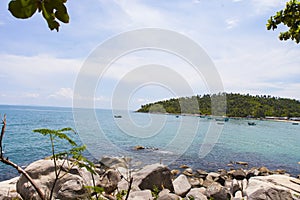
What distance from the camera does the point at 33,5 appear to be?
72 centimetres

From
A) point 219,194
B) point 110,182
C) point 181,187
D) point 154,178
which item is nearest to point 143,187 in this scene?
point 154,178

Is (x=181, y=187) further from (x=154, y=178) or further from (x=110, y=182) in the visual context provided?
(x=110, y=182)

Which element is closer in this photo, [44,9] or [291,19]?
[44,9]

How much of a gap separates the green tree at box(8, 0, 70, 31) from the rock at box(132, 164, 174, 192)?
6857 mm

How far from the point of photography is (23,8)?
0.71 metres

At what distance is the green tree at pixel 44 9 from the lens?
27.5 inches

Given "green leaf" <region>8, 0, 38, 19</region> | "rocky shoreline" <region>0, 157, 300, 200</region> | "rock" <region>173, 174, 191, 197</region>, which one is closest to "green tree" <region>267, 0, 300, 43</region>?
"rocky shoreline" <region>0, 157, 300, 200</region>

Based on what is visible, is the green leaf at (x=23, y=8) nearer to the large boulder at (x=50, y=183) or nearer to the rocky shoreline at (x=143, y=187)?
the rocky shoreline at (x=143, y=187)

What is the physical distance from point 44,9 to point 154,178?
719 cm

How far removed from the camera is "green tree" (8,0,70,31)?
2.30 ft

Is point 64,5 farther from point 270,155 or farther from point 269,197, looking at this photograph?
point 270,155

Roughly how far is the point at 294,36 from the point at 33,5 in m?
4.19

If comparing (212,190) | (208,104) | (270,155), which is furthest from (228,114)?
(212,190)

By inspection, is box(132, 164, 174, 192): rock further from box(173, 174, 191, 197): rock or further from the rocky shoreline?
box(173, 174, 191, 197): rock
